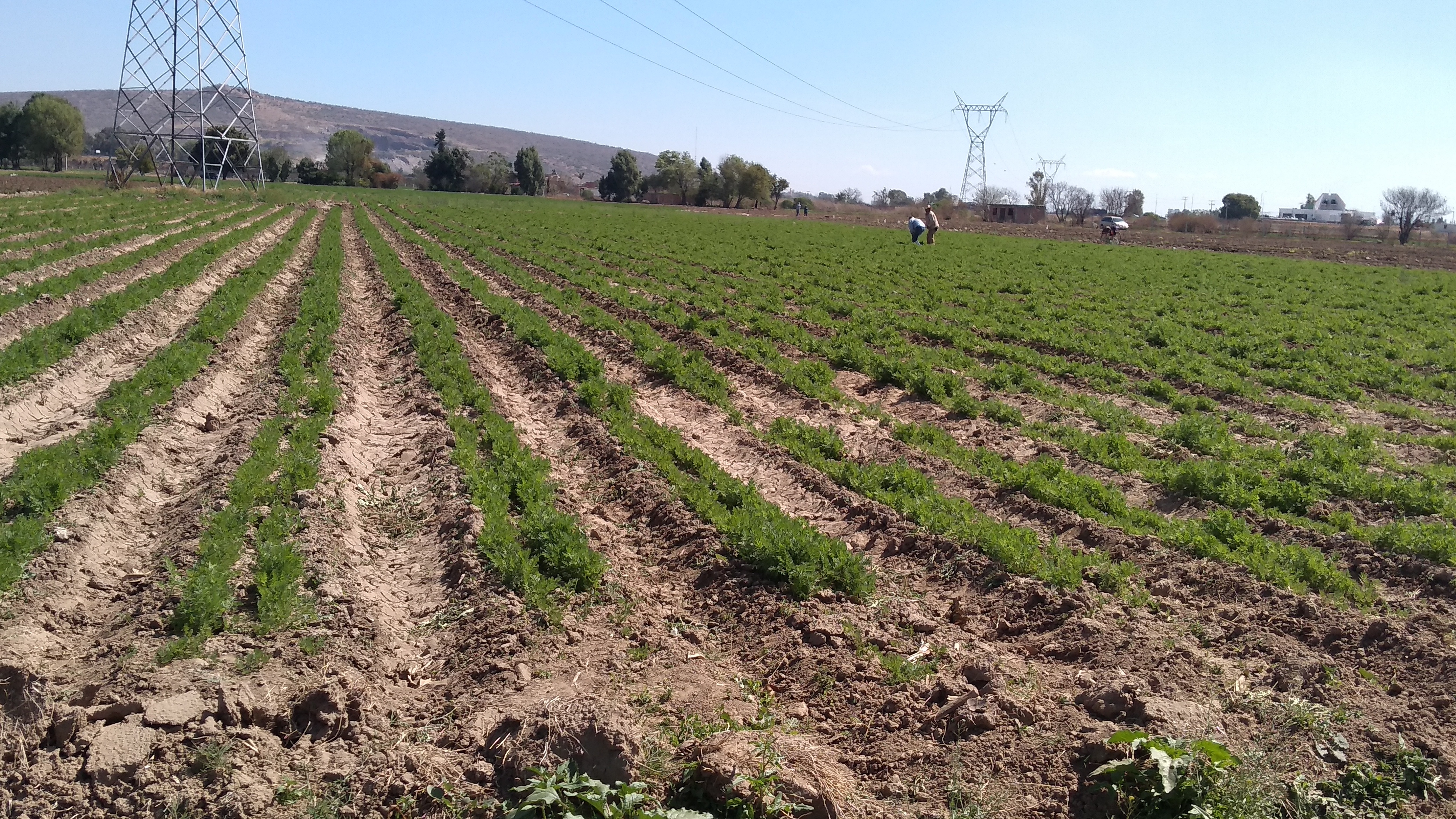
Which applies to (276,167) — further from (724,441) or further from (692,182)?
(724,441)

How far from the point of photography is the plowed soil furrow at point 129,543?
5254mm

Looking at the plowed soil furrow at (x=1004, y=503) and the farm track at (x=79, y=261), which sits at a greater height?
the farm track at (x=79, y=261)

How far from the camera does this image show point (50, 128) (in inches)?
3706

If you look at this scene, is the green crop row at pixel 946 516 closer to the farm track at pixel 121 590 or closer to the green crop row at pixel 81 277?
the farm track at pixel 121 590

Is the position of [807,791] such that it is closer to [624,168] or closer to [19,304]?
[19,304]

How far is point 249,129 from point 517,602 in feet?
217

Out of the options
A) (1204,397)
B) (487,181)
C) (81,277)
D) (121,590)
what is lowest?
(121,590)

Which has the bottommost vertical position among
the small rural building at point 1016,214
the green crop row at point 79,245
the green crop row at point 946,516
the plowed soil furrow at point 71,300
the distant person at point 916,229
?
the green crop row at point 946,516

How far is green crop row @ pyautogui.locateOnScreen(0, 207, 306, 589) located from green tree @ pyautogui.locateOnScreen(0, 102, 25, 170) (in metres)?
111

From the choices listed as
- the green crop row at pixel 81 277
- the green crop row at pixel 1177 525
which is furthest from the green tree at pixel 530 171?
the green crop row at pixel 1177 525

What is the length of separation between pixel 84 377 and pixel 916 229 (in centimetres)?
3354

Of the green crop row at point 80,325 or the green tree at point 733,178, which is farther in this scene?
the green tree at point 733,178

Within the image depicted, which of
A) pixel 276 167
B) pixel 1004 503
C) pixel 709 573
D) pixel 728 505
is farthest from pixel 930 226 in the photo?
pixel 276 167

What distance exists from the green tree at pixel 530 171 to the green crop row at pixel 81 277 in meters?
95.6
